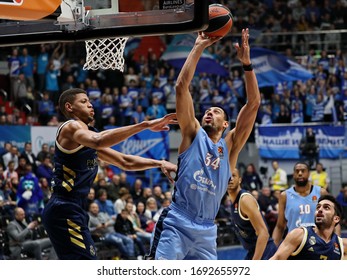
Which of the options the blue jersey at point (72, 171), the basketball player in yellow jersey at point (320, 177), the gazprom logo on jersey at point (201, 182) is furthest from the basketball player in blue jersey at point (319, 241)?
the basketball player in yellow jersey at point (320, 177)

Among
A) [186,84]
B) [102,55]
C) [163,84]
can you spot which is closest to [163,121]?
[186,84]

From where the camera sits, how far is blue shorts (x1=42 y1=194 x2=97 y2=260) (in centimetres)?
668

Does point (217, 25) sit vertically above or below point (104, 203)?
above

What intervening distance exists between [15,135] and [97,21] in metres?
8.91

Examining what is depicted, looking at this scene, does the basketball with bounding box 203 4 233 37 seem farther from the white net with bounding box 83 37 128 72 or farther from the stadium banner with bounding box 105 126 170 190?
the stadium banner with bounding box 105 126 170 190

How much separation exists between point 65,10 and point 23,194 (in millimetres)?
7696

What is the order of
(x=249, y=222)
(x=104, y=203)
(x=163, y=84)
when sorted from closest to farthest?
1. (x=249, y=222)
2. (x=104, y=203)
3. (x=163, y=84)

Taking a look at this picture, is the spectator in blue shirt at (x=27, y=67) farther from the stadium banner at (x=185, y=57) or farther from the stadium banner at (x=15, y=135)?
the stadium banner at (x=185, y=57)

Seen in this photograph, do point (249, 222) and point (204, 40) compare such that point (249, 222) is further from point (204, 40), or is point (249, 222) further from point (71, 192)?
point (204, 40)

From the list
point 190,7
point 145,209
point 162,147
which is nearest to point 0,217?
point 145,209

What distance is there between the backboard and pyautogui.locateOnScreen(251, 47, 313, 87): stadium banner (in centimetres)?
1347

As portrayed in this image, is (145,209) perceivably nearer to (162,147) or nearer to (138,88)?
(162,147)

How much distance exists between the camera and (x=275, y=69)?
20.2m

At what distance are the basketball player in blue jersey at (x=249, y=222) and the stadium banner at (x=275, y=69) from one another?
11.8 m
